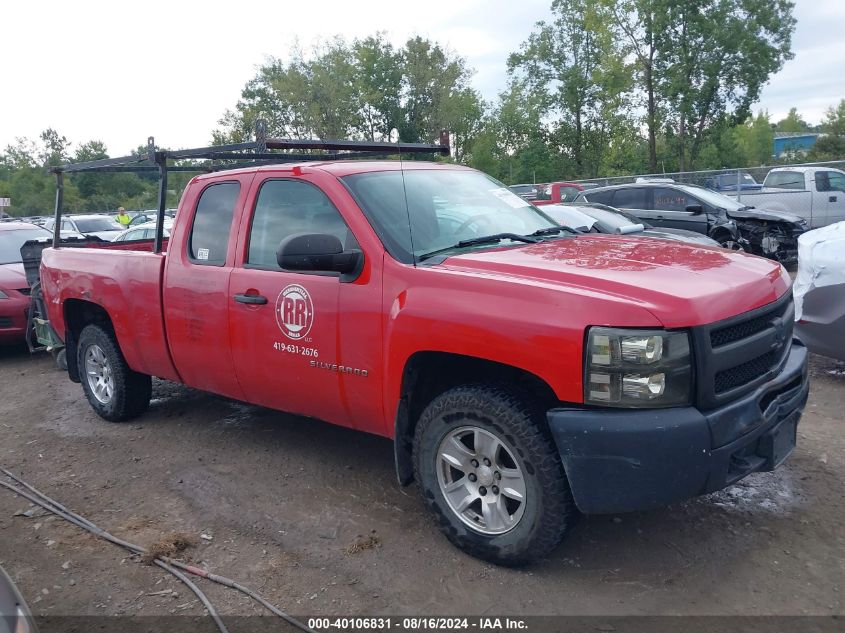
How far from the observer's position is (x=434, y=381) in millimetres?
3709

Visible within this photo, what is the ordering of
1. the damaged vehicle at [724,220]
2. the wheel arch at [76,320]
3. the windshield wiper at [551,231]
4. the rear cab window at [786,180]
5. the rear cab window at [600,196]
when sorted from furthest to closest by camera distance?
the rear cab window at [786,180], the rear cab window at [600,196], the damaged vehicle at [724,220], the wheel arch at [76,320], the windshield wiper at [551,231]

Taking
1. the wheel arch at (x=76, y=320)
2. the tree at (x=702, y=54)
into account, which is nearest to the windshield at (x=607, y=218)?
the wheel arch at (x=76, y=320)

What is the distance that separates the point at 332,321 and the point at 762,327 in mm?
2104

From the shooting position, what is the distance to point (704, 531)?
3.66m

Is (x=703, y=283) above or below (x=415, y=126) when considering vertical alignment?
below

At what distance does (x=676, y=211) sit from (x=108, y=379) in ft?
34.9

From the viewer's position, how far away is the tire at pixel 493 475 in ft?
10.3

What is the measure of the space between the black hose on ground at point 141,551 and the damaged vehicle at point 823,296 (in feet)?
14.9

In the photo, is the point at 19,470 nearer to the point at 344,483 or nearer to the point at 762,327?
the point at 344,483

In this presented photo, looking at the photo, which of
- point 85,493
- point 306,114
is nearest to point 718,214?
point 85,493

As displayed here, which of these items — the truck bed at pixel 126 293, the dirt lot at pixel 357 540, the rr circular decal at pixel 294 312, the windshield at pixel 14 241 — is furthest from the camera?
the windshield at pixel 14 241

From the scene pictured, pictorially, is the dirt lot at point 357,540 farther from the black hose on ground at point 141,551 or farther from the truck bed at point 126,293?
the truck bed at point 126,293

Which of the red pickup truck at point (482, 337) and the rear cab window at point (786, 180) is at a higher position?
the rear cab window at point (786, 180)

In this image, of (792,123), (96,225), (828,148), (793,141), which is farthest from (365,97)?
(792,123)
